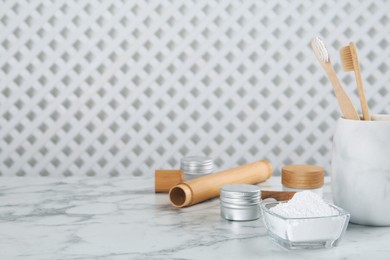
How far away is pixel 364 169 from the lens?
2.98 ft

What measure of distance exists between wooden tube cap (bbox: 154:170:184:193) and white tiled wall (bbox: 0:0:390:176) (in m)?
0.84

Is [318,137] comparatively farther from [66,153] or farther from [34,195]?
[34,195]

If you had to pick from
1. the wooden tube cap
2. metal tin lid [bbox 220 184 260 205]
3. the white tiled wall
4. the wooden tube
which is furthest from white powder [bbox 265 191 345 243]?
the white tiled wall

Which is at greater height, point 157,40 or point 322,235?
point 157,40

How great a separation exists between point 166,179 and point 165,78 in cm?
86

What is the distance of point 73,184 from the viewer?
125cm

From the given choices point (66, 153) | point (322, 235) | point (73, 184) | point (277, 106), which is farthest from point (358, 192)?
point (66, 153)

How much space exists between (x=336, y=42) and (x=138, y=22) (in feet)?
2.33

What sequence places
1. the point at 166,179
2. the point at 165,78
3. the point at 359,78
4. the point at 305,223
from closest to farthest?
the point at 305,223 → the point at 359,78 → the point at 166,179 → the point at 165,78

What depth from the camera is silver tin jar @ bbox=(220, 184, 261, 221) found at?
95 cm

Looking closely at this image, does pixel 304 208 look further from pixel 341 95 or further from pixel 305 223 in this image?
pixel 341 95

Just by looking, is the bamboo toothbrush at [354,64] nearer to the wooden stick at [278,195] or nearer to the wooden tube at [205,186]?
the wooden stick at [278,195]

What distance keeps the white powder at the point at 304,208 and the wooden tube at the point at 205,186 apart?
0.75ft

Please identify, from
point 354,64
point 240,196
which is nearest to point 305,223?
point 240,196
